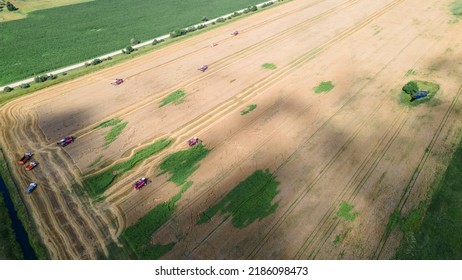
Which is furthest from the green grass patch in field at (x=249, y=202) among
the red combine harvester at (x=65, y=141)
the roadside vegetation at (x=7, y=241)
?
the red combine harvester at (x=65, y=141)

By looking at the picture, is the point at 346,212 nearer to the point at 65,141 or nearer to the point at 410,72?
the point at 410,72

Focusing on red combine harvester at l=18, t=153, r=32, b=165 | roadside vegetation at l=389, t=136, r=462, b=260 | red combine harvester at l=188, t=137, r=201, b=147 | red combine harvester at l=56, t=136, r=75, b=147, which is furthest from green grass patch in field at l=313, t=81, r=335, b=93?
red combine harvester at l=18, t=153, r=32, b=165

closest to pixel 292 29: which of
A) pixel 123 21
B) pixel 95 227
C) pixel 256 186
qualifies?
pixel 123 21

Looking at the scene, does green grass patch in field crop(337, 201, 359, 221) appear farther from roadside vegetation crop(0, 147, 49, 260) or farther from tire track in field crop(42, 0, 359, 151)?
tire track in field crop(42, 0, 359, 151)

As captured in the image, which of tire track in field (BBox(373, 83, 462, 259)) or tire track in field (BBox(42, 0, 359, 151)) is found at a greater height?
tire track in field (BBox(42, 0, 359, 151))

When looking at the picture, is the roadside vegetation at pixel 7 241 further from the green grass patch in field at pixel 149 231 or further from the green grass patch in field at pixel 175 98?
the green grass patch in field at pixel 175 98

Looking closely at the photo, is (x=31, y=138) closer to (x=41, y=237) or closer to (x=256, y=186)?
(x=41, y=237)
